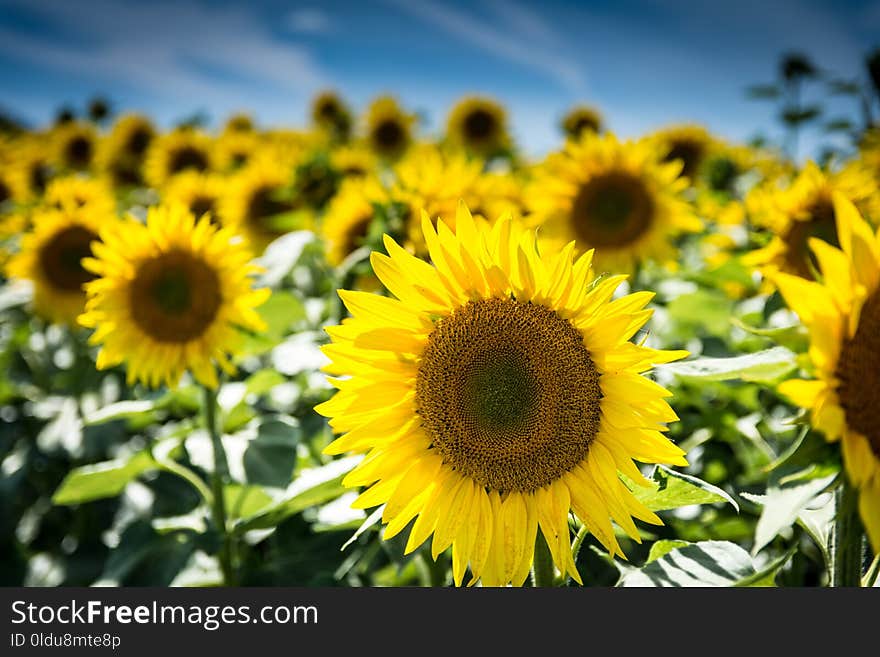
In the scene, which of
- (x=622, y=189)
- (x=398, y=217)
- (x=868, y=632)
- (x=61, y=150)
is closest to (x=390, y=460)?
(x=868, y=632)

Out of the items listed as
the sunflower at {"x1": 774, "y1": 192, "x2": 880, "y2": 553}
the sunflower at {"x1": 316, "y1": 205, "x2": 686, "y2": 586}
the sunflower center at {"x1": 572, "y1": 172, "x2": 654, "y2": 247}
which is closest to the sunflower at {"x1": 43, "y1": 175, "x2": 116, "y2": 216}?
the sunflower center at {"x1": 572, "y1": 172, "x2": 654, "y2": 247}

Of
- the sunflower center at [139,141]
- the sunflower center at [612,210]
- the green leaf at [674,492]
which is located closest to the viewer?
the green leaf at [674,492]

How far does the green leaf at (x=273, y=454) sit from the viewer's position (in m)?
2.03

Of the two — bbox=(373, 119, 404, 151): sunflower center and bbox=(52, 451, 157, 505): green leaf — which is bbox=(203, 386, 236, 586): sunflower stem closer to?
bbox=(52, 451, 157, 505): green leaf

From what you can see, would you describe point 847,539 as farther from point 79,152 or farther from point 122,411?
point 79,152

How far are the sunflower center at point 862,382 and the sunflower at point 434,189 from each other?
4.69 feet

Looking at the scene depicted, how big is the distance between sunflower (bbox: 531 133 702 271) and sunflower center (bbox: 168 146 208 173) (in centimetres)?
340

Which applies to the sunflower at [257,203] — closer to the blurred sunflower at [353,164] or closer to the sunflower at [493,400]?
the blurred sunflower at [353,164]

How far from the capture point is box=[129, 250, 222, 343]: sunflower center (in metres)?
2.28

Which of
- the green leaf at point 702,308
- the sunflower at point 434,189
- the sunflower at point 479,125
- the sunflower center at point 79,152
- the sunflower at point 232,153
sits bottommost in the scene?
the green leaf at point 702,308

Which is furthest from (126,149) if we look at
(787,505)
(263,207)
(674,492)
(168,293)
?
(787,505)

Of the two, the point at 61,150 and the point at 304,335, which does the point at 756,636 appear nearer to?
the point at 304,335

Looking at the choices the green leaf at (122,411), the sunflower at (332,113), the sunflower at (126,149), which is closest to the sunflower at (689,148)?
the sunflower at (332,113)

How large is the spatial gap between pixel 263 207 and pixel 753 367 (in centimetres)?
325
